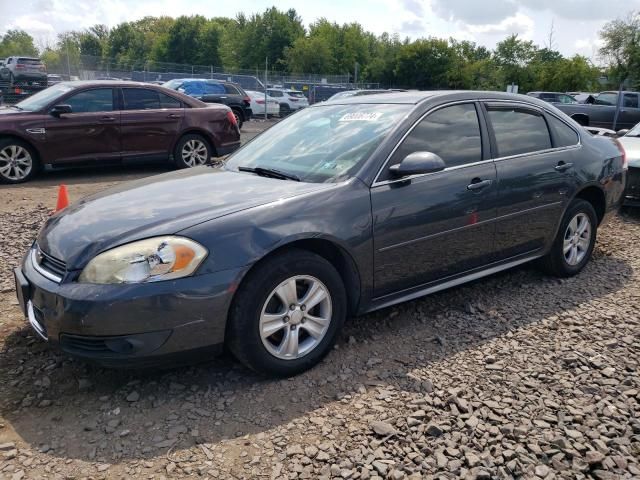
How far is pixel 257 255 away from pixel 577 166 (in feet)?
10.2

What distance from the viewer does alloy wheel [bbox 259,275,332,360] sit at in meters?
3.04

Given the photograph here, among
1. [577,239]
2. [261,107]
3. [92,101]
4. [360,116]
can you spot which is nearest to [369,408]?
[360,116]

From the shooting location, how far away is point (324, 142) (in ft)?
12.6

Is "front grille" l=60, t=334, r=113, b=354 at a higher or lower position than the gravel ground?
higher

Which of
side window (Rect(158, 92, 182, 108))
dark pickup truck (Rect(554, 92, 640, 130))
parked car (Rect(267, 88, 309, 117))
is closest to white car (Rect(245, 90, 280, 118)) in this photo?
parked car (Rect(267, 88, 309, 117))

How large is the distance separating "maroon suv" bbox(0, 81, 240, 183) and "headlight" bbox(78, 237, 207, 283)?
21.2 feet

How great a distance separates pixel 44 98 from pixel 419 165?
7.35m

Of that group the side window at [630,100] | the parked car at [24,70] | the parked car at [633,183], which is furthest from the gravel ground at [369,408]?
the parked car at [24,70]

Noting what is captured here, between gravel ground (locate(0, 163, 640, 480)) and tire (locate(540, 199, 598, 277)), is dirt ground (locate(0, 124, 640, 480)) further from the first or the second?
tire (locate(540, 199, 598, 277))

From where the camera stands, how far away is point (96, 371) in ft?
10.6

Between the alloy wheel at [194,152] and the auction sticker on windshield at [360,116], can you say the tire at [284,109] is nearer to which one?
the alloy wheel at [194,152]

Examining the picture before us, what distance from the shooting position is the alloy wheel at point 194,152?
970cm

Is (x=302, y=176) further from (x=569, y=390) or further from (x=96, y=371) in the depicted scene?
(x=569, y=390)

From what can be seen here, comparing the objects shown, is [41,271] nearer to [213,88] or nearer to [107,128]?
[107,128]
